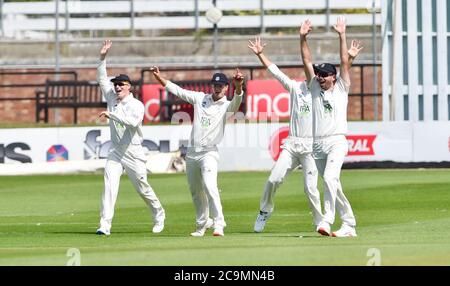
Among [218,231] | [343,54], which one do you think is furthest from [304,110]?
[218,231]

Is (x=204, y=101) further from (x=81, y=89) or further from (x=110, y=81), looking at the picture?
(x=81, y=89)

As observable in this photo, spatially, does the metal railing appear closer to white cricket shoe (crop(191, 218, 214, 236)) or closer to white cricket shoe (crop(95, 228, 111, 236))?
white cricket shoe (crop(191, 218, 214, 236))

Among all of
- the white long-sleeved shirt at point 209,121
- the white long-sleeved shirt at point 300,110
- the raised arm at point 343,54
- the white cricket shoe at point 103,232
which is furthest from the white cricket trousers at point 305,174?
the white cricket shoe at point 103,232

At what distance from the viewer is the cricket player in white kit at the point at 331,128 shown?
661 inches

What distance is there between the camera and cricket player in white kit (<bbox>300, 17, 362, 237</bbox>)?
16781 millimetres

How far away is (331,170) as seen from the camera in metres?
16.8

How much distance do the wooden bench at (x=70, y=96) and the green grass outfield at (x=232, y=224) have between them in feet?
17.7

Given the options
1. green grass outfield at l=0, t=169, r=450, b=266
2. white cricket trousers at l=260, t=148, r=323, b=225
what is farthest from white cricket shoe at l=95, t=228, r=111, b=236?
white cricket trousers at l=260, t=148, r=323, b=225

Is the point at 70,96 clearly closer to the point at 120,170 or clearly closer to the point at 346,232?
the point at 120,170

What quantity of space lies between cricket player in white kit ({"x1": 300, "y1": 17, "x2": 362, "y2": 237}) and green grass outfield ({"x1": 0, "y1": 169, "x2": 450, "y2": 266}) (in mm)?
430

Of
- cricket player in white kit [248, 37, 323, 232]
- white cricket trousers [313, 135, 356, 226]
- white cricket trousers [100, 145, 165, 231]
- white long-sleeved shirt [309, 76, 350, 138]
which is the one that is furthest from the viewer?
white cricket trousers [100, 145, 165, 231]

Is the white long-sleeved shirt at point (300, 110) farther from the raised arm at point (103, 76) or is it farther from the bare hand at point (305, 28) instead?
the raised arm at point (103, 76)
